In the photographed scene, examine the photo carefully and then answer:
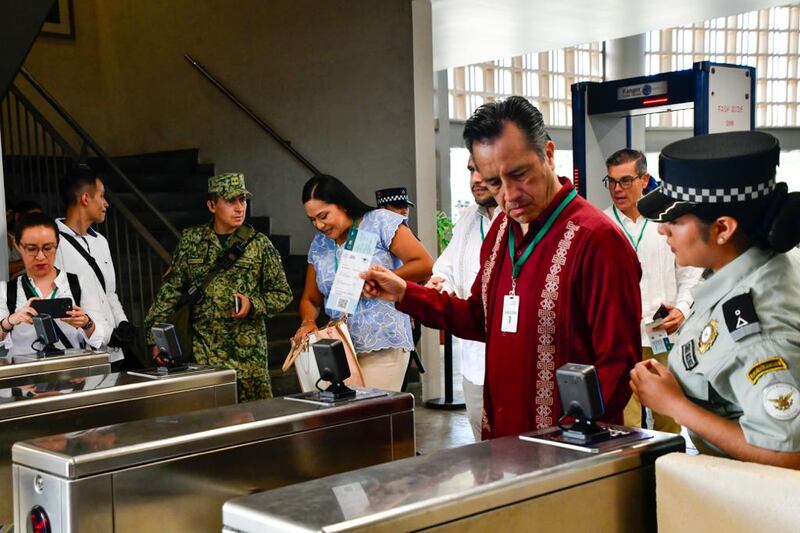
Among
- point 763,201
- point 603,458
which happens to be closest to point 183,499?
point 603,458

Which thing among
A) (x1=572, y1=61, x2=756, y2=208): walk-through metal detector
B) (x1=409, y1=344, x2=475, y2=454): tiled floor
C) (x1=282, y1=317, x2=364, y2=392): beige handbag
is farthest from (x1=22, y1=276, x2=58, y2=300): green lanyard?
(x1=572, y1=61, x2=756, y2=208): walk-through metal detector

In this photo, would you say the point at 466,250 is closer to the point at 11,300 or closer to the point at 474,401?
the point at 474,401

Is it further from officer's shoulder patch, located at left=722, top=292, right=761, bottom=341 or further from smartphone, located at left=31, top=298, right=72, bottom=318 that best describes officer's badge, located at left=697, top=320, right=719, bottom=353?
smartphone, located at left=31, top=298, right=72, bottom=318

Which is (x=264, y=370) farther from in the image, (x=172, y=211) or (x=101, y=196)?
(x=172, y=211)

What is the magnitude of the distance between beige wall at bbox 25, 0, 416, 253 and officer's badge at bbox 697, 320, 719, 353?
4941mm

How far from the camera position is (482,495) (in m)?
1.21

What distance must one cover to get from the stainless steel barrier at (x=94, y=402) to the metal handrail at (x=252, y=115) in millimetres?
4654

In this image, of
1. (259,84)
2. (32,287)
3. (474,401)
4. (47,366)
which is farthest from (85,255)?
(259,84)

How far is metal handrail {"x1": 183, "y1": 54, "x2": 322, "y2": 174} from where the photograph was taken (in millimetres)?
7090

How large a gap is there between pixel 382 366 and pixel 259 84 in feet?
15.5

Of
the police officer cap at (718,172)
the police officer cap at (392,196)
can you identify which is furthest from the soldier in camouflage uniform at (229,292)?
the police officer cap at (718,172)

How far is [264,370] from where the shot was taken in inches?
146

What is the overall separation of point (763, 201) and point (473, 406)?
173 centimetres

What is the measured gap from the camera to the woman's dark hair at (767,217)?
4.40 ft
